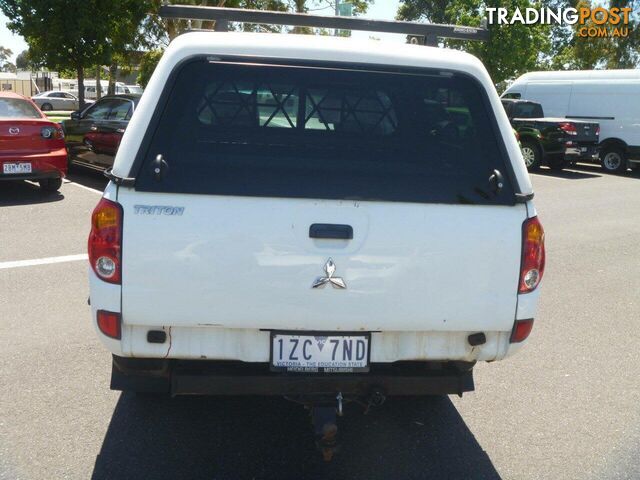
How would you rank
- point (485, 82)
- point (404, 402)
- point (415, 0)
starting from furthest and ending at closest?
point (415, 0) < point (404, 402) < point (485, 82)

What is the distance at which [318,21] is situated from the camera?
3604mm

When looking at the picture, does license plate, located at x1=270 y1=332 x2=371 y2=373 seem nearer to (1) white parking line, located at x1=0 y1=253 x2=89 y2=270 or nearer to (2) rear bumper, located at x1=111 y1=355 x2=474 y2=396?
(2) rear bumper, located at x1=111 y1=355 x2=474 y2=396

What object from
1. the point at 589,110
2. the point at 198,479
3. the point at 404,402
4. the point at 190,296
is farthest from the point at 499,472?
the point at 589,110

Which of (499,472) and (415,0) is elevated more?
(415,0)

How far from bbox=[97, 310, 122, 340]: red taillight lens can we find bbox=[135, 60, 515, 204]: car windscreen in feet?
1.85

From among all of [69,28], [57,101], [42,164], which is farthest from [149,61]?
[42,164]

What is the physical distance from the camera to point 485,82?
318cm

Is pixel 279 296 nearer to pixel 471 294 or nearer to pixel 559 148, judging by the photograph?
pixel 471 294

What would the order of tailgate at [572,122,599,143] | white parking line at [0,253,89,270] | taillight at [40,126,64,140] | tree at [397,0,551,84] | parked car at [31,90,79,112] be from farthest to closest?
parked car at [31,90,79,112], tree at [397,0,551,84], tailgate at [572,122,599,143], taillight at [40,126,64,140], white parking line at [0,253,89,270]

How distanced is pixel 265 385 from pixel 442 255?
946 millimetres

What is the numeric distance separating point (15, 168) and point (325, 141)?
8142 millimetres

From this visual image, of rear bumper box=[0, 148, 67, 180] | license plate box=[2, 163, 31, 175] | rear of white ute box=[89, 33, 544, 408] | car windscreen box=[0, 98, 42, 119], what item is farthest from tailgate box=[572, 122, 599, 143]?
rear of white ute box=[89, 33, 544, 408]

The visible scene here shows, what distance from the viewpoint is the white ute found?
9.41ft

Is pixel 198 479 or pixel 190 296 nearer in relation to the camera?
pixel 190 296
